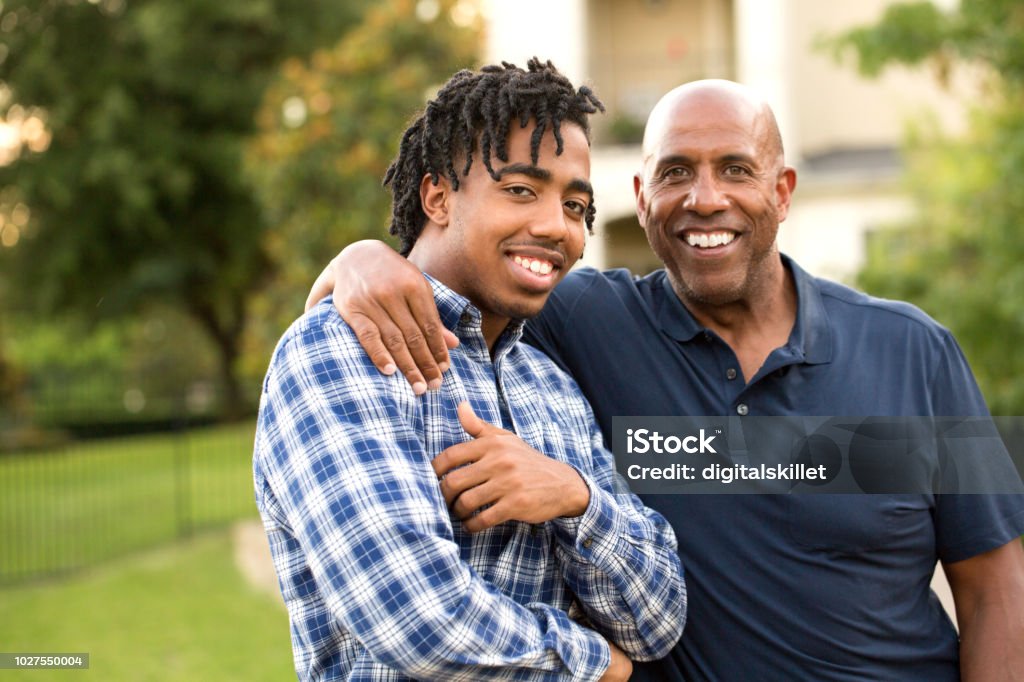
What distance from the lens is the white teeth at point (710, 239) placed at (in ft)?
9.78

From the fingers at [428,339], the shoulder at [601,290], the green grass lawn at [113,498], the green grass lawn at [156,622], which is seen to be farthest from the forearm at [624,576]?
the green grass lawn at [113,498]

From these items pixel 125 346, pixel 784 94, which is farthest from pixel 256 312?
pixel 125 346

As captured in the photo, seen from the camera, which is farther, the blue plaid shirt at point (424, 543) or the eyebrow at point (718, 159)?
the eyebrow at point (718, 159)

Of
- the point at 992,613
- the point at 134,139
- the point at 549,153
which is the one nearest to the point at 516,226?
the point at 549,153

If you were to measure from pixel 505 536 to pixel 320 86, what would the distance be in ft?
42.1

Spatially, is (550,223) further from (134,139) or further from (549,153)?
(134,139)

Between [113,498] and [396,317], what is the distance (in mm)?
13636

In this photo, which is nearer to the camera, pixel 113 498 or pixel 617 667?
pixel 617 667

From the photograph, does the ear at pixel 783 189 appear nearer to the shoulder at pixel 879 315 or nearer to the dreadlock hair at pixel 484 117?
the shoulder at pixel 879 315

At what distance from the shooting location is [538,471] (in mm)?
2232

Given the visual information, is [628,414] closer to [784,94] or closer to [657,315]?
[657,315]

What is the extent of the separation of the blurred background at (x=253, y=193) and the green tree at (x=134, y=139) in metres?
0.06

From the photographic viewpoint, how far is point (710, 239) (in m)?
2.98

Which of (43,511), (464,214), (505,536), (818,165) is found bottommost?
(43,511)
